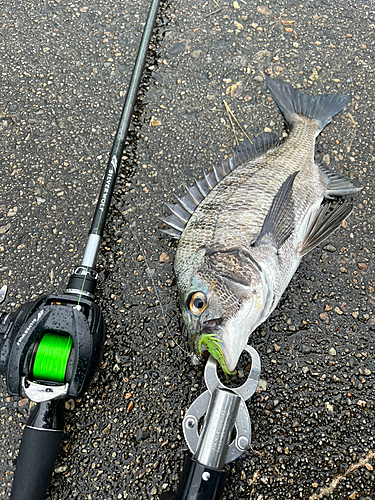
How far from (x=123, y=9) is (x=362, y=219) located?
2807 millimetres

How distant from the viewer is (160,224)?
2590 mm

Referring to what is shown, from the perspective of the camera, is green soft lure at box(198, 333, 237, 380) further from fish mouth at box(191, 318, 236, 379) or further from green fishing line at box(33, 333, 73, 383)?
green fishing line at box(33, 333, 73, 383)

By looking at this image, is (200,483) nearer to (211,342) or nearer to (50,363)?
(211,342)

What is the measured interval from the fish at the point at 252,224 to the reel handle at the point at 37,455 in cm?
84

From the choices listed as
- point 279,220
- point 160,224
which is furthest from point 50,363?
point 279,220

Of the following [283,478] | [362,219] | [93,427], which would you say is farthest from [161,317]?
[362,219]

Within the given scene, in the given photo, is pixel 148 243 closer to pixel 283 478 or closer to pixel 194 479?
pixel 194 479

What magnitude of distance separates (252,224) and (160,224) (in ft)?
2.33

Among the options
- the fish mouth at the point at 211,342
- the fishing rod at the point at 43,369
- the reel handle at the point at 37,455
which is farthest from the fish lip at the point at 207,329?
the reel handle at the point at 37,455

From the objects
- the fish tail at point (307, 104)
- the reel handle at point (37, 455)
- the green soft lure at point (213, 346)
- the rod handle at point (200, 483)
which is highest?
the fish tail at point (307, 104)

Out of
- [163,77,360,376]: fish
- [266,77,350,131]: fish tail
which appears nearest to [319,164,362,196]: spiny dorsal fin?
[163,77,360,376]: fish

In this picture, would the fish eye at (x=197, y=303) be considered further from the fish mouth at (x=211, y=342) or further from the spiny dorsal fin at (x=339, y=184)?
the spiny dorsal fin at (x=339, y=184)

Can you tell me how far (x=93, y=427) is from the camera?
2.16 meters

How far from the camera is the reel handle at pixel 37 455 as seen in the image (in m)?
1.77
